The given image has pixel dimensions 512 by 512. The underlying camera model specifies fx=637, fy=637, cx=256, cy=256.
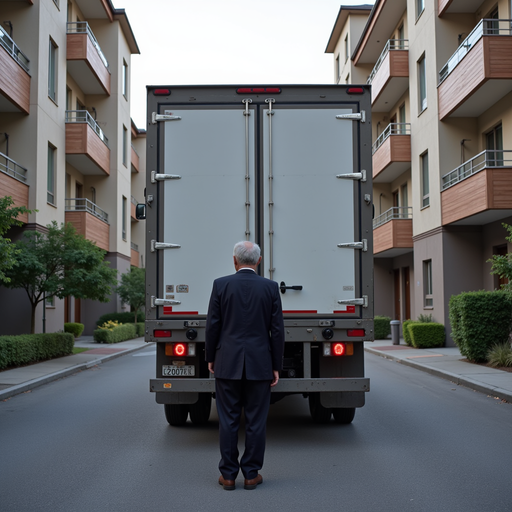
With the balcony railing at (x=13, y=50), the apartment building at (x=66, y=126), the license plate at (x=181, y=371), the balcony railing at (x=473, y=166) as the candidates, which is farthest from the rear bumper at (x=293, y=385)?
the balcony railing at (x=13, y=50)

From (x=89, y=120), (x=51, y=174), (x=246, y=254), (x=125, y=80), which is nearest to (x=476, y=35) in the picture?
(x=51, y=174)

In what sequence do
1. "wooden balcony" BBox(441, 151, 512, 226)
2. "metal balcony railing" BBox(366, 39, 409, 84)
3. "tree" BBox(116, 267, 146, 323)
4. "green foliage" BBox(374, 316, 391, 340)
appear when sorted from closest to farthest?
"wooden balcony" BBox(441, 151, 512, 226)
"green foliage" BBox(374, 316, 391, 340)
"metal balcony railing" BBox(366, 39, 409, 84)
"tree" BBox(116, 267, 146, 323)

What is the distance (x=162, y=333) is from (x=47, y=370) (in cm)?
824

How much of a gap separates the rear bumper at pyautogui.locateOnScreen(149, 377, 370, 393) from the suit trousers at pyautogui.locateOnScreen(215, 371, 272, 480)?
1173 millimetres

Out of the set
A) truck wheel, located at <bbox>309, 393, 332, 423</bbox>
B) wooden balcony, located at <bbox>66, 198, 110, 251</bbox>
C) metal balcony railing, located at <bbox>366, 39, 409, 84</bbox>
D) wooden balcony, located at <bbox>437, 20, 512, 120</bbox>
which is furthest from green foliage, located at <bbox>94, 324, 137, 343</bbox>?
truck wheel, located at <bbox>309, 393, 332, 423</bbox>

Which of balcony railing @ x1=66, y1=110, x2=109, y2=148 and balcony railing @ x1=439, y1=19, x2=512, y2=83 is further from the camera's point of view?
balcony railing @ x1=66, y1=110, x2=109, y2=148

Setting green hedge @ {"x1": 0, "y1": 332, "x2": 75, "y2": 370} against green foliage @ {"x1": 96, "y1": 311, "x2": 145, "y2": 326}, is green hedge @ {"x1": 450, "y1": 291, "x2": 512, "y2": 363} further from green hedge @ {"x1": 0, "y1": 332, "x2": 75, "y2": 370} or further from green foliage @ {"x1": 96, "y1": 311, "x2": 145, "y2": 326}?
green foliage @ {"x1": 96, "y1": 311, "x2": 145, "y2": 326}

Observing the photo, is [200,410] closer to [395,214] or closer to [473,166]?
[473,166]

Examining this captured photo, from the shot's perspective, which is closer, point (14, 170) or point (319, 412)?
point (319, 412)

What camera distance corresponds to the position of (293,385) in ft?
21.6

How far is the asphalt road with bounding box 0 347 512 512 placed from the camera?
191 inches

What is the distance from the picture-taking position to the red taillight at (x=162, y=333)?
6809 mm

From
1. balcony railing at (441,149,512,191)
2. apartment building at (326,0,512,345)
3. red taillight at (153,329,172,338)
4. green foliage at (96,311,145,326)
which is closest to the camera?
red taillight at (153,329,172,338)

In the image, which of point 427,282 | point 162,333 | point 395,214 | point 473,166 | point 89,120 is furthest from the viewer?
point 395,214
